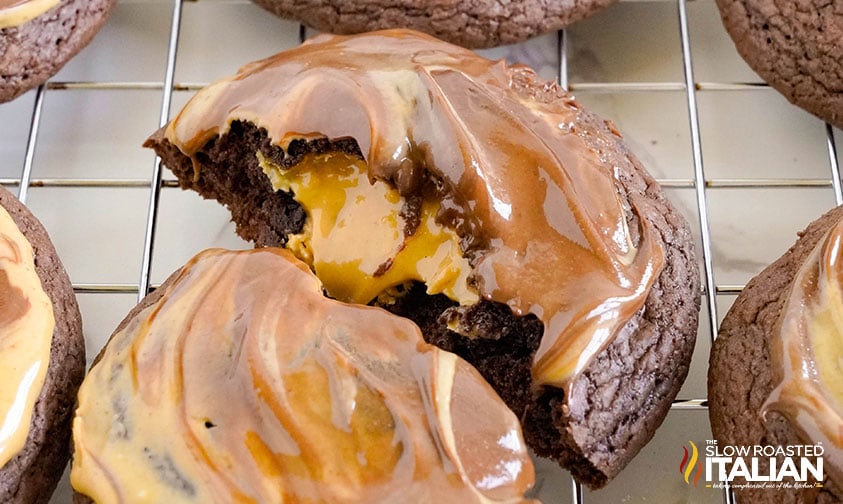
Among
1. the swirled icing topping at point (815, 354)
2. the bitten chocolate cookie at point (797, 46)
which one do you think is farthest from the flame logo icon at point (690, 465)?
the bitten chocolate cookie at point (797, 46)

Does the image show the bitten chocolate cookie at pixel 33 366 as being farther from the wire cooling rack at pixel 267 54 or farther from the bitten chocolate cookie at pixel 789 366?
the bitten chocolate cookie at pixel 789 366

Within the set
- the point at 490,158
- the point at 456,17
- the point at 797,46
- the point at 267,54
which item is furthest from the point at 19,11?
the point at 797,46

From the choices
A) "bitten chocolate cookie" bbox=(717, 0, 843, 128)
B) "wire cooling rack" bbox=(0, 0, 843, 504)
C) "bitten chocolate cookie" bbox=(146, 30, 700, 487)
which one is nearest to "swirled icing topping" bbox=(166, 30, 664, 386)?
"bitten chocolate cookie" bbox=(146, 30, 700, 487)

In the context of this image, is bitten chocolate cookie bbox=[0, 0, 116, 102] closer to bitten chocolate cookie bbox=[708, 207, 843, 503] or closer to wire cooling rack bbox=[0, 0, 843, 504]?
wire cooling rack bbox=[0, 0, 843, 504]

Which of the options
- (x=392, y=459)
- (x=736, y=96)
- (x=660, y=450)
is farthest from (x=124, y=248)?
(x=736, y=96)

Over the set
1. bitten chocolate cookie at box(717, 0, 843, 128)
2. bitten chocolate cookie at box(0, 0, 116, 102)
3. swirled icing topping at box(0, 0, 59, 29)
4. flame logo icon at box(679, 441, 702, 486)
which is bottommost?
flame logo icon at box(679, 441, 702, 486)

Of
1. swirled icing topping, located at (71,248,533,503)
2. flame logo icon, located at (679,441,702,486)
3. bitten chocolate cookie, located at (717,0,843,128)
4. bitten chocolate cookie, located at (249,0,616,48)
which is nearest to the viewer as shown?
swirled icing topping, located at (71,248,533,503)

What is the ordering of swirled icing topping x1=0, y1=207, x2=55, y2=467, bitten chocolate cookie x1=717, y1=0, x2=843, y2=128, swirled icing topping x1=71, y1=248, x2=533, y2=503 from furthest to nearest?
bitten chocolate cookie x1=717, y1=0, x2=843, y2=128 → swirled icing topping x1=0, y1=207, x2=55, y2=467 → swirled icing topping x1=71, y1=248, x2=533, y2=503
